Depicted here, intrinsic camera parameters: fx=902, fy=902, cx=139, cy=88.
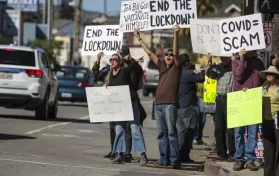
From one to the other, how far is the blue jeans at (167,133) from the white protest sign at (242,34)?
1401 millimetres

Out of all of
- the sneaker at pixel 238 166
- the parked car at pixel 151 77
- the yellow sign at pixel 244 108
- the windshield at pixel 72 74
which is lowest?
the parked car at pixel 151 77

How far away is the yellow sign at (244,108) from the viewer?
12.7 m

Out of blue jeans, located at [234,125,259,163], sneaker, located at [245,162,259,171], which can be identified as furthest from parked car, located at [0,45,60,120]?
sneaker, located at [245,162,259,171]

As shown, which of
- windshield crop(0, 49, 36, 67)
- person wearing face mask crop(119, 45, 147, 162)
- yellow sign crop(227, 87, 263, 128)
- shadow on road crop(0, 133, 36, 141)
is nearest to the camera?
yellow sign crop(227, 87, 263, 128)

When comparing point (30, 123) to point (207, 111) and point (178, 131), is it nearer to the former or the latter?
point (207, 111)

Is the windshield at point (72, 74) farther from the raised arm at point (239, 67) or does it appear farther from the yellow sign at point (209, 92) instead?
the raised arm at point (239, 67)

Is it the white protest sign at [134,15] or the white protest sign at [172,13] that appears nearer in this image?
the white protest sign at [172,13]

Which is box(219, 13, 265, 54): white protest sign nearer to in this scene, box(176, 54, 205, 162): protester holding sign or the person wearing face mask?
box(176, 54, 205, 162): protester holding sign

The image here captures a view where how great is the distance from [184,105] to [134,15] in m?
1.98

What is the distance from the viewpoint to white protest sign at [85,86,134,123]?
15.5 m

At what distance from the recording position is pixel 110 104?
15.9 metres

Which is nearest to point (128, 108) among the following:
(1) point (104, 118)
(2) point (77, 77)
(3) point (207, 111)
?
(1) point (104, 118)

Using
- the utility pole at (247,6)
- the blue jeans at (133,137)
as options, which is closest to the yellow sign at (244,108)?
the blue jeans at (133,137)

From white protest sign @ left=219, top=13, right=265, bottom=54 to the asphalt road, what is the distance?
2198 millimetres
